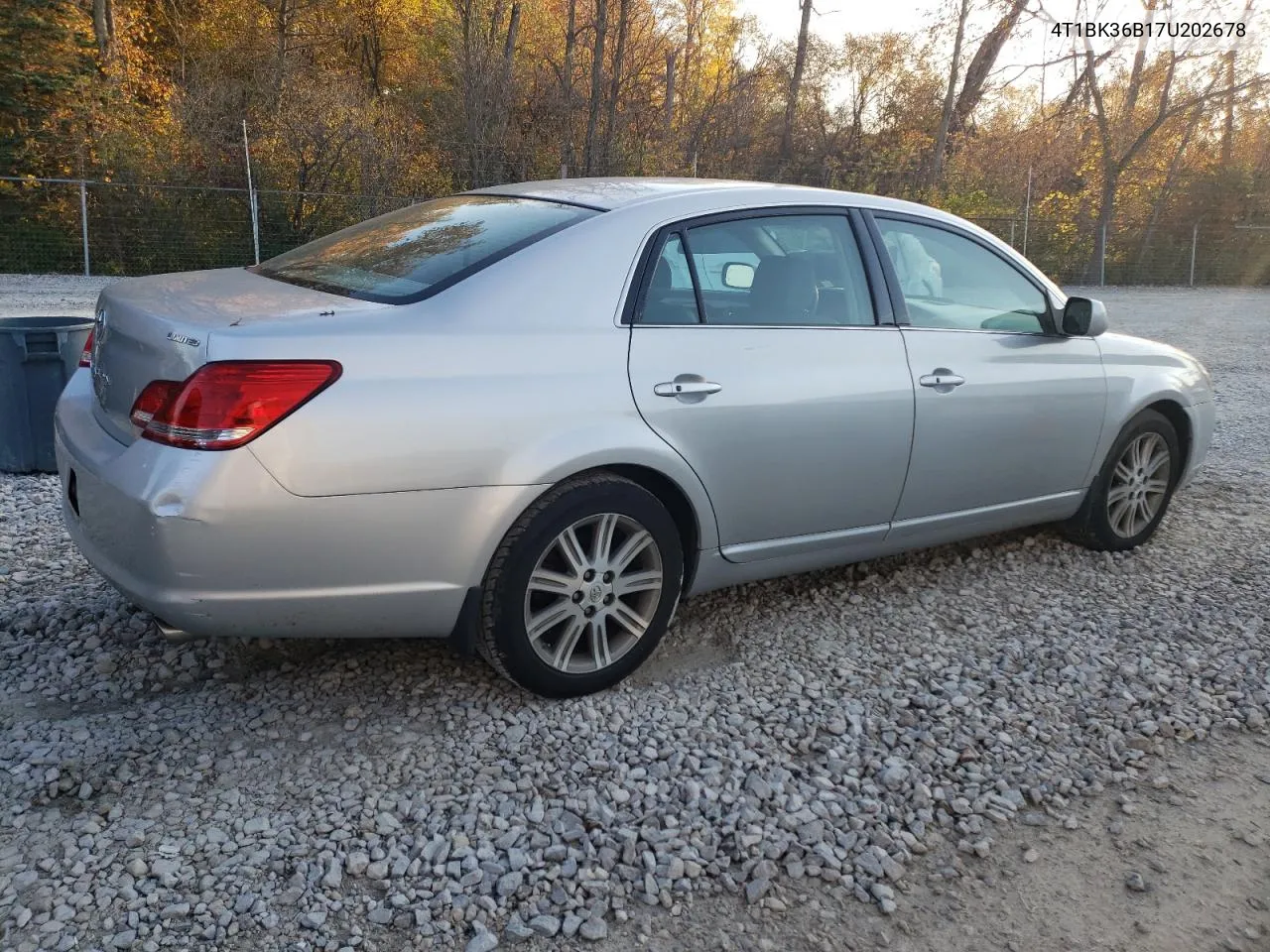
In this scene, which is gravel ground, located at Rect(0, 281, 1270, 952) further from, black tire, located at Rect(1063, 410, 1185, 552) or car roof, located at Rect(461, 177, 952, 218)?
car roof, located at Rect(461, 177, 952, 218)

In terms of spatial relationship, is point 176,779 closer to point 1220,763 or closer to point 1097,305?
point 1220,763

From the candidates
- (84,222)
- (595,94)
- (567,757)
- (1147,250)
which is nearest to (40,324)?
(567,757)

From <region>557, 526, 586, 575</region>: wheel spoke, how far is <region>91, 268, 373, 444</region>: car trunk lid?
87 centimetres

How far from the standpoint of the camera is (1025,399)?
4.35 metres

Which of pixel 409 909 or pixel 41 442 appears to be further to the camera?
pixel 41 442

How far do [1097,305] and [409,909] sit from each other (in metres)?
3.71

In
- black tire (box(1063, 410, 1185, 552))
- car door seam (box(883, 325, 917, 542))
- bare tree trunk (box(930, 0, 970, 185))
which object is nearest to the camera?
Result: car door seam (box(883, 325, 917, 542))

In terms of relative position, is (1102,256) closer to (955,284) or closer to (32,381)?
(955,284)

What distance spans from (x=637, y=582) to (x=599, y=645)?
233mm

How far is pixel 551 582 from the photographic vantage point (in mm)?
3221

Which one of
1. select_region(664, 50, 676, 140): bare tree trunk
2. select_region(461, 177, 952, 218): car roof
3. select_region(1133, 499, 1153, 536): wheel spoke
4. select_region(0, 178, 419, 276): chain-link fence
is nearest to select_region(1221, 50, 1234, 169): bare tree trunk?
select_region(664, 50, 676, 140): bare tree trunk

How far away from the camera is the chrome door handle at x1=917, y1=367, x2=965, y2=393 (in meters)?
4.00

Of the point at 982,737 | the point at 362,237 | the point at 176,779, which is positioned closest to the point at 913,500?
the point at 982,737

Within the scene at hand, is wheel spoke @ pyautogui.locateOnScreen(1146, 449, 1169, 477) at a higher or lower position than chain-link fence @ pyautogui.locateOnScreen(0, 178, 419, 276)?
lower
